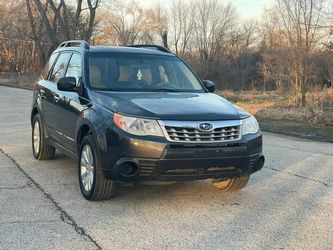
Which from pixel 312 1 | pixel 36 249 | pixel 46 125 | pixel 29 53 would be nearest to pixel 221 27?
pixel 29 53

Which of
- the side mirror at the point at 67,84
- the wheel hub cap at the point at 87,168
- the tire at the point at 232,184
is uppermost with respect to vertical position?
the side mirror at the point at 67,84

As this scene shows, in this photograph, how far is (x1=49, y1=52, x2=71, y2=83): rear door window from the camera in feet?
24.6

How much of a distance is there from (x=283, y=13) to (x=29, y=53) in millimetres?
61715

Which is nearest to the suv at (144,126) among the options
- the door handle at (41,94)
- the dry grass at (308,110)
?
the door handle at (41,94)

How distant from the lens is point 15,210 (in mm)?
5363

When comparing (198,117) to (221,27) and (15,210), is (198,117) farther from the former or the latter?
(221,27)

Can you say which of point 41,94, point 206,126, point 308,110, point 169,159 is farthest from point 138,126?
point 308,110

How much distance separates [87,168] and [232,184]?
1.80m

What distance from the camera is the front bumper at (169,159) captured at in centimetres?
514

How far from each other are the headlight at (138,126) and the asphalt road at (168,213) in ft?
2.85

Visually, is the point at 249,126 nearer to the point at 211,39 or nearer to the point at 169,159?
the point at 169,159

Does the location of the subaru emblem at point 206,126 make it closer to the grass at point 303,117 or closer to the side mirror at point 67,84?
the side mirror at point 67,84

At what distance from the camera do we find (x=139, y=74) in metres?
6.69

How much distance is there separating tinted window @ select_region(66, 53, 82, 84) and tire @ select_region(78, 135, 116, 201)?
109 centimetres
